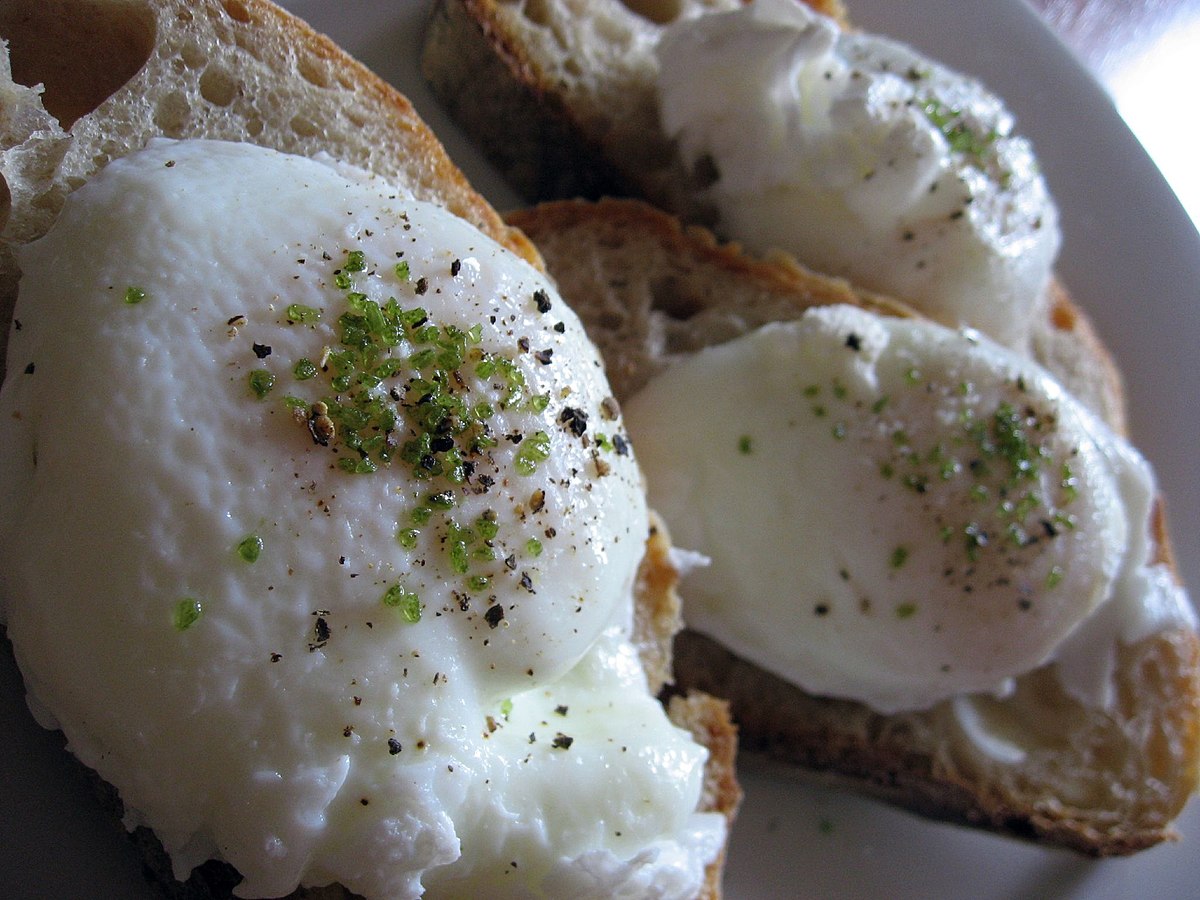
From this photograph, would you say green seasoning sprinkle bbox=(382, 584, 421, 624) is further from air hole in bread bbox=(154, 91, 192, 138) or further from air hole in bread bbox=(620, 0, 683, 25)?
air hole in bread bbox=(620, 0, 683, 25)

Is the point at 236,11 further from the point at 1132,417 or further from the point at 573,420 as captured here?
the point at 1132,417

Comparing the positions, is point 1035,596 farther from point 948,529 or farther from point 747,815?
point 747,815

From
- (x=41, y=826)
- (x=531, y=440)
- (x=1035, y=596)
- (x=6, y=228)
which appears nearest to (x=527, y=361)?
(x=531, y=440)

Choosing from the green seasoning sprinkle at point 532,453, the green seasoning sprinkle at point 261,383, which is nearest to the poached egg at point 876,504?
the green seasoning sprinkle at point 532,453

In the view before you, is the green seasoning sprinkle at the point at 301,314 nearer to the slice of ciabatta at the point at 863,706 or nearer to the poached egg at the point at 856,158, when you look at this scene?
the slice of ciabatta at the point at 863,706

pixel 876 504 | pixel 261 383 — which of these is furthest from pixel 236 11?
pixel 876 504
